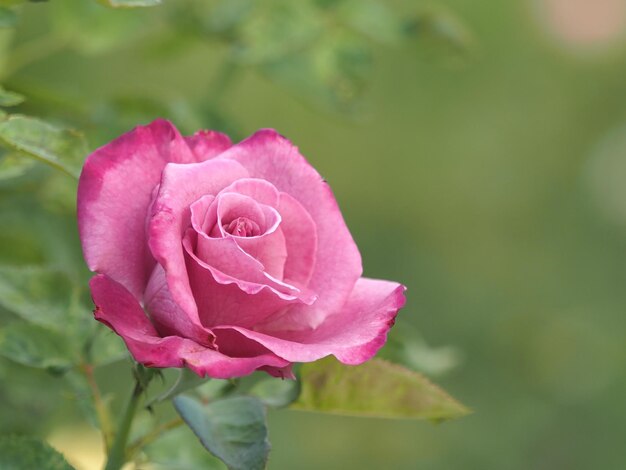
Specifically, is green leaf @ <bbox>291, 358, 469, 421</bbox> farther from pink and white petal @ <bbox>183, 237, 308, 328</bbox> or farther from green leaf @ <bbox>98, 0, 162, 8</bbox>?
green leaf @ <bbox>98, 0, 162, 8</bbox>

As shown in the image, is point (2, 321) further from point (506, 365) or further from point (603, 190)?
point (603, 190)

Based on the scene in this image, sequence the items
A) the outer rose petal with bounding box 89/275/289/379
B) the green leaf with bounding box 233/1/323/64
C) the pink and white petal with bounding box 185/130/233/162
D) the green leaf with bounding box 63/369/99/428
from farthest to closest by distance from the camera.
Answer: the green leaf with bounding box 233/1/323/64, the green leaf with bounding box 63/369/99/428, the pink and white petal with bounding box 185/130/233/162, the outer rose petal with bounding box 89/275/289/379

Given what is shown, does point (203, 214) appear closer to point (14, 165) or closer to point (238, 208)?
point (238, 208)

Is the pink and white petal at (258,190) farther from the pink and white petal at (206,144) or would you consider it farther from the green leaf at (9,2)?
the green leaf at (9,2)

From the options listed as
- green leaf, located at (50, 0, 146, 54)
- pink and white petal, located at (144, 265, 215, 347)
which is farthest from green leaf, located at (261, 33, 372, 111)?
pink and white petal, located at (144, 265, 215, 347)

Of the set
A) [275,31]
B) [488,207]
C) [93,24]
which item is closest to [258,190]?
[275,31]
